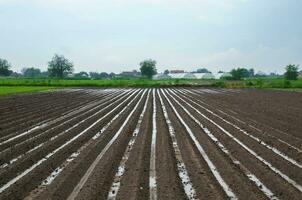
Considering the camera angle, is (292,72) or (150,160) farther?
(292,72)

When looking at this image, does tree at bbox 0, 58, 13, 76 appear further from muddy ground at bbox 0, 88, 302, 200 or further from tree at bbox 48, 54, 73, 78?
muddy ground at bbox 0, 88, 302, 200

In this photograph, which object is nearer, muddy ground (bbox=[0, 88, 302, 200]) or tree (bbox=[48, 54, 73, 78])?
muddy ground (bbox=[0, 88, 302, 200])

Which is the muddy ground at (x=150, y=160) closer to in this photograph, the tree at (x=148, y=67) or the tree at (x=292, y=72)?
the tree at (x=292, y=72)

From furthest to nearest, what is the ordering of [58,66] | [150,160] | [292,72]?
1. [58,66]
2. [292,72]
3. [150,160]

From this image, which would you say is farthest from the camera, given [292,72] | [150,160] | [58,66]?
[58,66]

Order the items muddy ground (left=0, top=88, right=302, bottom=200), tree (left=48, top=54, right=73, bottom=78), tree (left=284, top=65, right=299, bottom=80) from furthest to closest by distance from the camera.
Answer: tree (left=48, top=54, right=73, bottom=78) < tree (left=284, top=65, right=299, bottom=80) < muddy ground (left=0, top=88, right=302, bottom=200)

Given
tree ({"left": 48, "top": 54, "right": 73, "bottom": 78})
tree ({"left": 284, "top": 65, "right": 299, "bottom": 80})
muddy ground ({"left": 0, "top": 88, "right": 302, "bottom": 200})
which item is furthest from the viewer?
tree ({"left": 48, "top": 54, "right": 73, "bottom": 78})

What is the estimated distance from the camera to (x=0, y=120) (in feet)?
65.4

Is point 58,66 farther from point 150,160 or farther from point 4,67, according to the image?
point 150,160

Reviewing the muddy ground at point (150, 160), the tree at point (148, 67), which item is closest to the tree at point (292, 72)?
the tree at point (148, 67)

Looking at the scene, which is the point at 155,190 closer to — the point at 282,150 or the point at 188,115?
the point at 282,150

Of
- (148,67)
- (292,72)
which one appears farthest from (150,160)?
(148,67)

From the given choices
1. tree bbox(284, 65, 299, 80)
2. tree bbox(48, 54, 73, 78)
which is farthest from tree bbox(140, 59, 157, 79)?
tree bbox(284, 65, 299, 80)

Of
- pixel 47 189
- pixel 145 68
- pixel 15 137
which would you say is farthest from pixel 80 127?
pixel 145 68
